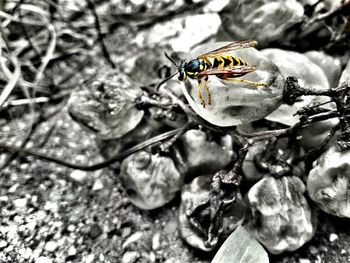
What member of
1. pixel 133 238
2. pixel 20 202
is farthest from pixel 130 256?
pixel 20 202

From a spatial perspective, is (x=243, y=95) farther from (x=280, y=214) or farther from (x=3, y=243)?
(x=3, y=243)

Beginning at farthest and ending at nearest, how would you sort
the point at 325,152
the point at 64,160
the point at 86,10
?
the point at 86,10 → the point at 64,160 → the point at 325,152

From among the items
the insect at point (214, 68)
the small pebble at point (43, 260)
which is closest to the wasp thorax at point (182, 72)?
the insect at point (214, 68)

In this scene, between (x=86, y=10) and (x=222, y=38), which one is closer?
(x=222, y=38)

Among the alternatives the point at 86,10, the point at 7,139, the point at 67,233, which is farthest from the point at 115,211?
the point at 86,10

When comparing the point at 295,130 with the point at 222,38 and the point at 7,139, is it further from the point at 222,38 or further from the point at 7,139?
the point at 7,139

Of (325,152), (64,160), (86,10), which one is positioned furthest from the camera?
(86,10)

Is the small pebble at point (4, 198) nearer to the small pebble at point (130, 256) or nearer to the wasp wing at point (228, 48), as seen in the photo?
the small pebble at point (130, 256)

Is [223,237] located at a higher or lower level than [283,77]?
lower
